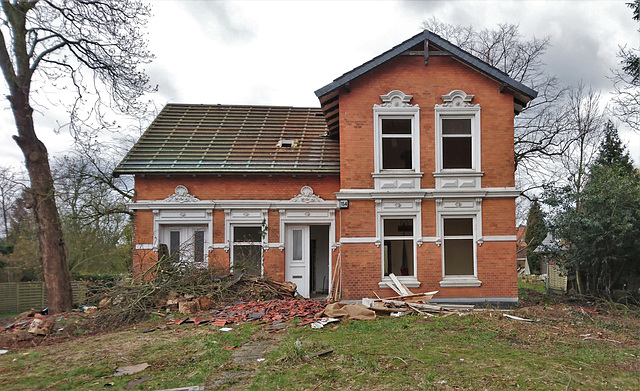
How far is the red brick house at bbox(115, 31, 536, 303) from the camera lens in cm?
1340

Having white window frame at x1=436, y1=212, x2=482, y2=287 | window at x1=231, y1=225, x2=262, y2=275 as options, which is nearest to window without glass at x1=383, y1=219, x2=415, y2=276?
white window frame at x1=436, y1=212, x2=482, y2=287

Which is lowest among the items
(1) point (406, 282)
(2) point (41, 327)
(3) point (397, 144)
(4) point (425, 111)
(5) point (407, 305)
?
(2) point (41, 327)

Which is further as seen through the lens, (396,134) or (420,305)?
(396,134)

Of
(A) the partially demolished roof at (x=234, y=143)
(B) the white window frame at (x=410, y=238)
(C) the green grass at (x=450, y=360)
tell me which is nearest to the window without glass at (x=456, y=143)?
(B) the white window frame at (x=410, y=238)

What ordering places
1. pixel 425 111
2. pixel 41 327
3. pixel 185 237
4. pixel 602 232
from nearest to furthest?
pixel 41 327
pixel 425 111
pixel 602 232
pixel 185 237

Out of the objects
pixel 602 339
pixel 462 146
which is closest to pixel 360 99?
pixel 462 146

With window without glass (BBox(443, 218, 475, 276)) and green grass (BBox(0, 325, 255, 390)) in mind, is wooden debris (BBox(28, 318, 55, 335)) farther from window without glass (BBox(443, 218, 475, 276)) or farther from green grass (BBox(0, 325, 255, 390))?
window without glass (BBox(443, 218, 475, 276))

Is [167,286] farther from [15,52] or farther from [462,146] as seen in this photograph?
[462,146]

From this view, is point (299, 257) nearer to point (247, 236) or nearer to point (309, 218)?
point (309, 218)

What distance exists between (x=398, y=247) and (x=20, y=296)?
758 inches

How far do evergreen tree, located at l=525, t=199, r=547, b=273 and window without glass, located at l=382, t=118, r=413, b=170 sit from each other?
6648mm

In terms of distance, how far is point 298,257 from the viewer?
15.3 metres

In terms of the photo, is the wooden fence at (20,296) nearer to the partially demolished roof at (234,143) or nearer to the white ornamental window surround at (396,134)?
the partially demolished roof at (234,143)

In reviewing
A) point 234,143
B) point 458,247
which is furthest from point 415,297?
point 234,143
